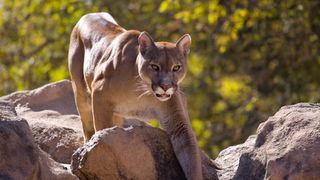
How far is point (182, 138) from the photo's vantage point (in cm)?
854

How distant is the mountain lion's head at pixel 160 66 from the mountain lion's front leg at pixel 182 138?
207mm

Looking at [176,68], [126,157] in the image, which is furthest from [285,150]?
[176,68]

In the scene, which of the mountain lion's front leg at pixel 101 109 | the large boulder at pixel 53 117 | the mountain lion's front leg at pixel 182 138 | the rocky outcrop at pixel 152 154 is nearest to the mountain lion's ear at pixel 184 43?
the mountain lion's front leg at pixel 182 138

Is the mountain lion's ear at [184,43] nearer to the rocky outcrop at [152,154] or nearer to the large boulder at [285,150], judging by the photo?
the rocky outcrop at [152,154]

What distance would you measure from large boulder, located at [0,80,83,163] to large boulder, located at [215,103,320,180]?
180 centimetres

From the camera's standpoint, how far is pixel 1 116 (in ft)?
24.2

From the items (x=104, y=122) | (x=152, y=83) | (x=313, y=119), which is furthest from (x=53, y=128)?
(x=313, y=119)

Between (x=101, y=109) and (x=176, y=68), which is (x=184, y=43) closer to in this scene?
(x=176, y=68)

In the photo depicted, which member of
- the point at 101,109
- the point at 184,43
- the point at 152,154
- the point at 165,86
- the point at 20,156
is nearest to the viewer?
the point at 20,156

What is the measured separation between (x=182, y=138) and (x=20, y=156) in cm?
190

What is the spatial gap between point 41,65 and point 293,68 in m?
6.10

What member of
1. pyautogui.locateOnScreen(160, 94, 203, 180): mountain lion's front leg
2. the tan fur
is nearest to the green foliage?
the tan fur

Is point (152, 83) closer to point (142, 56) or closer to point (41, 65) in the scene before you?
point (142, 56)

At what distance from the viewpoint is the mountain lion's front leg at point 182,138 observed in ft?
26.8
